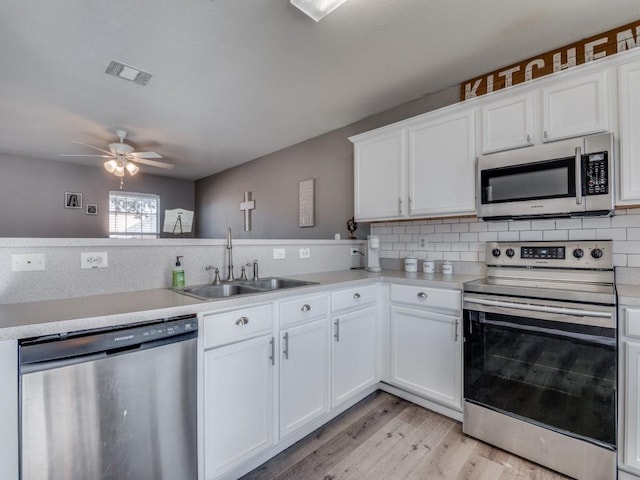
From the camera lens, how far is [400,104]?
122 inches

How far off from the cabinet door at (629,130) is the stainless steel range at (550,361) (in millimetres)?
410

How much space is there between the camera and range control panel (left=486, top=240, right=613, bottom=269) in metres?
1.93

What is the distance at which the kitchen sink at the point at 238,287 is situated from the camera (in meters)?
1.94

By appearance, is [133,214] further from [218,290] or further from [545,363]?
[545,363]

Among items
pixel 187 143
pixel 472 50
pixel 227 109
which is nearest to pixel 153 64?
pixel 227 109

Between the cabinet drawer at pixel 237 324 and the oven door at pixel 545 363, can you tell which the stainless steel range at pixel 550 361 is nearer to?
the oven door at pixel 545 363

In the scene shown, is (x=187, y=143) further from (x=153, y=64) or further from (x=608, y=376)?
(x=608, y=376)

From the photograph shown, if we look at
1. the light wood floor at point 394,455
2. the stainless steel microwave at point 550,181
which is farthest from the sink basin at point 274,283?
the stainless steel microwave at point 550,181

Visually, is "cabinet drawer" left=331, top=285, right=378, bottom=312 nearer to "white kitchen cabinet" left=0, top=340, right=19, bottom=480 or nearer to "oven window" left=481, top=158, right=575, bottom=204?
"oven window" left=481, top=158, right=575, bottom=204

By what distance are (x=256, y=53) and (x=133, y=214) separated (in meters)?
5.13

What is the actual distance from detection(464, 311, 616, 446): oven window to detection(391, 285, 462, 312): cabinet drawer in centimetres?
12

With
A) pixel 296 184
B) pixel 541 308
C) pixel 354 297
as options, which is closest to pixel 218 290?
pixel 354 297

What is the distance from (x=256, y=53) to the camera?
230cm

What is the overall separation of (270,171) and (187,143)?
1.23 metres
